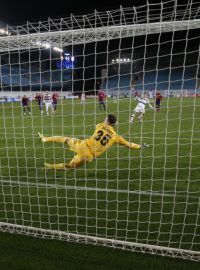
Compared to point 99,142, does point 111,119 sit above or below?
above

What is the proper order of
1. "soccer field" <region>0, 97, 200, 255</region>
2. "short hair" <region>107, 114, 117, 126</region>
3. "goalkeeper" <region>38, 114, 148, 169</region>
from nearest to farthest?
"soccer field" <region>0, 97, 200, 255</region>, "short hair" <region>107, 114, 117, 126</region>, "goalkeeper" <region>38, 114, 148, 169</region>

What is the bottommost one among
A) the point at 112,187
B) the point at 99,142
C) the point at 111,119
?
the point at 112,187

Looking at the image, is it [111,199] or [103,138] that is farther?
[103,138]

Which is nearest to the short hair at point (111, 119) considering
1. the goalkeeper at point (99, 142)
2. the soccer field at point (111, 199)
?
the goalkeeper at point (99, 142)

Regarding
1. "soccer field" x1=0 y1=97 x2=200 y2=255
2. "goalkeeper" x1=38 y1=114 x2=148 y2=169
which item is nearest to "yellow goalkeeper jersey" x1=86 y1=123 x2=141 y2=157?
"goalkeeper" x1=38 y1=114 x2=148 y2=169

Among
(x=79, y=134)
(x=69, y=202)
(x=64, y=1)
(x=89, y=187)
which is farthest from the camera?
(x=64, y=1)

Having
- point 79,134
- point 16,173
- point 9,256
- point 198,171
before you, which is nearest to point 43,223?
point 9,256

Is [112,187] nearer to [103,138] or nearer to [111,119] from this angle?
[103,138]

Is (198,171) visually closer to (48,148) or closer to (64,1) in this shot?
(48,148)

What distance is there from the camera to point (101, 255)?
13.1 feet

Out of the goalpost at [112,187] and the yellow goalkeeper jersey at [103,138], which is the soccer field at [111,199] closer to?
the goalpost at [112,187]

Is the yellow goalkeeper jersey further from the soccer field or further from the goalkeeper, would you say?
the soccer field

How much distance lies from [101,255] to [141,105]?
→ 1259cm

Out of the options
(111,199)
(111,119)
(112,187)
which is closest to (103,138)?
(111,119)
